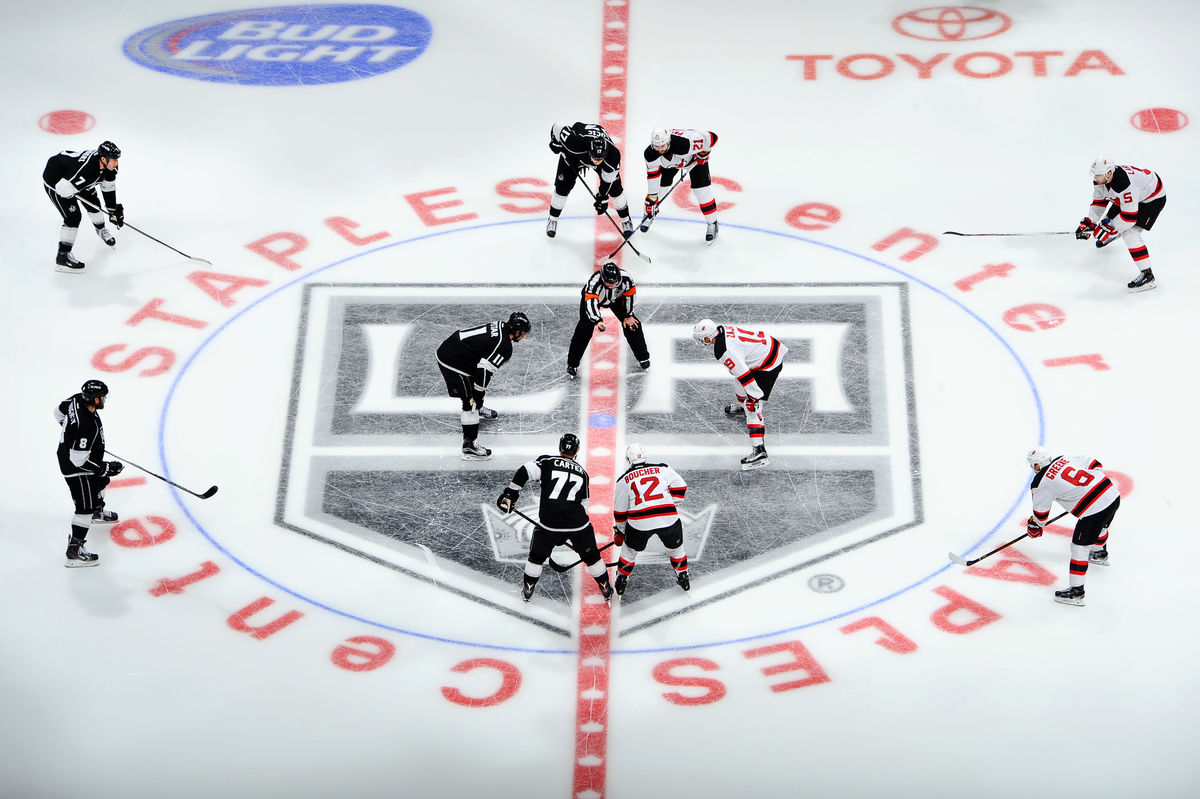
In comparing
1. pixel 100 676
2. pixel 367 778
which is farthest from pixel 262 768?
pixel 100 676

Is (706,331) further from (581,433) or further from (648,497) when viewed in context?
(648,497)

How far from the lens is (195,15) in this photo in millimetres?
14562

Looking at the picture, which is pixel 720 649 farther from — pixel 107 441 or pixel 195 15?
pixel 195 15

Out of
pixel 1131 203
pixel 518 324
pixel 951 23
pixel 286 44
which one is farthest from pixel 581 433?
pixel 951 23

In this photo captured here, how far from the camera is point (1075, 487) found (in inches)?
357

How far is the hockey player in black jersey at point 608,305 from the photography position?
10570 millimetres

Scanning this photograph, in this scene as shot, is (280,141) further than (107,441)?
Yes

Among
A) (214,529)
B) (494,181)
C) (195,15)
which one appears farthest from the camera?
(195,15)

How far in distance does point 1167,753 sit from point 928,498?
85.8 inches

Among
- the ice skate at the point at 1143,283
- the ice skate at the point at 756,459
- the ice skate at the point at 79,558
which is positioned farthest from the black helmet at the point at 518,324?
the ice skate at the point at 1143,283

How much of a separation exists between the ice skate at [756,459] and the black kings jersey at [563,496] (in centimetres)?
151

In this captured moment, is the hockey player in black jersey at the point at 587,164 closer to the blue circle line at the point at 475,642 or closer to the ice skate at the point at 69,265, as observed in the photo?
the blue circle line at the point at 475,642

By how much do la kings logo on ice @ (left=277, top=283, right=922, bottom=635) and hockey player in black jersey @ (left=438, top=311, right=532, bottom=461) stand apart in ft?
1.16

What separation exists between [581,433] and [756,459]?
1101 mm
